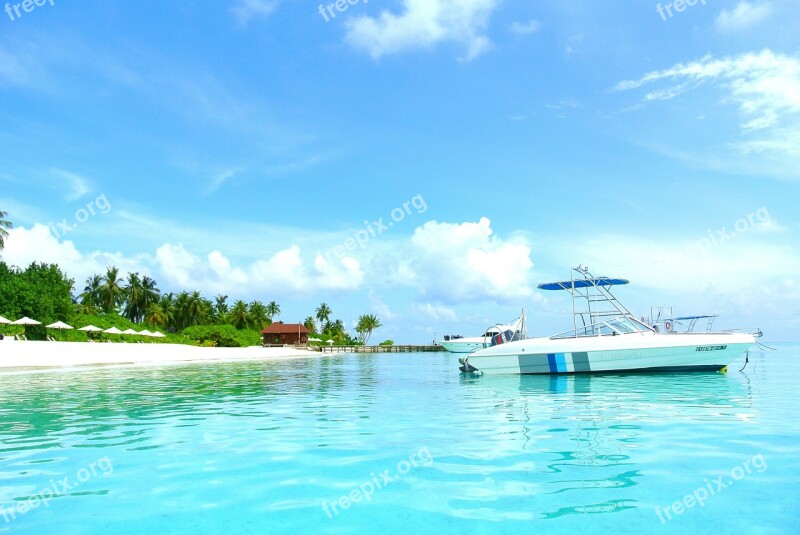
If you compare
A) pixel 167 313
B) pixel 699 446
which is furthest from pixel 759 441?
pixel 167 313

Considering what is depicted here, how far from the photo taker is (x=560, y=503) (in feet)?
17.7

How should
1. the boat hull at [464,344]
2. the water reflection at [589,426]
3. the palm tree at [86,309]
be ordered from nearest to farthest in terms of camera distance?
1. the water reflection at [589,426]
2. the boat hull at [464,344]
3. the palm tree at [86,309]

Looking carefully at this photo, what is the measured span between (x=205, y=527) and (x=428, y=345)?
105 metres

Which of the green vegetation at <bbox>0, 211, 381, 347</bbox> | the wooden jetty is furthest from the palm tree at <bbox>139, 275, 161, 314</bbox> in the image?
the wooden jetty

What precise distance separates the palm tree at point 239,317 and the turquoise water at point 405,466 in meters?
84.5

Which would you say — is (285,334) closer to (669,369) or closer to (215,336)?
(215,336)

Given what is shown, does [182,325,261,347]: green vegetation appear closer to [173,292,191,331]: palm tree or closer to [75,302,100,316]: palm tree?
[75,302,100,316]: palm tree

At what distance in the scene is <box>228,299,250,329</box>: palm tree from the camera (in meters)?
95.9

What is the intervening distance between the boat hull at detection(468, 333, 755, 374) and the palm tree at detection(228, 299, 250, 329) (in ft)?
266

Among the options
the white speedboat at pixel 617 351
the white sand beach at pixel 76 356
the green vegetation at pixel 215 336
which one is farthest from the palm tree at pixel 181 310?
the white speedboat at pixel 617 351

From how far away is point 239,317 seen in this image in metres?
96.2

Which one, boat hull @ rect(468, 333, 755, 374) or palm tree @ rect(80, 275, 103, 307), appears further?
palm tree @ rect(80, 275, 103, 307)

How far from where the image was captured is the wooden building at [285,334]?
9038cm

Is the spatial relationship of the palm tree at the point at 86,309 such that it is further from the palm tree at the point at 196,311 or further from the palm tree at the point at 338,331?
the palm tree at the point at 338,331
